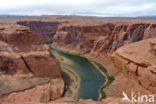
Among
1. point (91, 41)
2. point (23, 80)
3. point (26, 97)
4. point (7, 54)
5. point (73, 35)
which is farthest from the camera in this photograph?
point (73, 35)

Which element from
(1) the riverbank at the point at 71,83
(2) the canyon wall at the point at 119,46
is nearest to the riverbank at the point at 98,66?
(2) the canyon wall at the point at 119,46

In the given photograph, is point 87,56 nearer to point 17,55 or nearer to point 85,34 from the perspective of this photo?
point 85,34

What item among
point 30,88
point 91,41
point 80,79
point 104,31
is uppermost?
point 104,31

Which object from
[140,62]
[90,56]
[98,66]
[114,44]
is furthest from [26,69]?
[114,44]

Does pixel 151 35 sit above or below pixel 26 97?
above

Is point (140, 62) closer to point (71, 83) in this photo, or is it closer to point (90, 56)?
point (71, 83)

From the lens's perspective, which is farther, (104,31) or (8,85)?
(104,31)

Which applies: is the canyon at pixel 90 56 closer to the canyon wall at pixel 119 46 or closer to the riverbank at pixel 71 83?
the canyon wall at pixel 119 46

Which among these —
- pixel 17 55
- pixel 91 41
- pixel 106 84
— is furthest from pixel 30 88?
pixel 91 41
